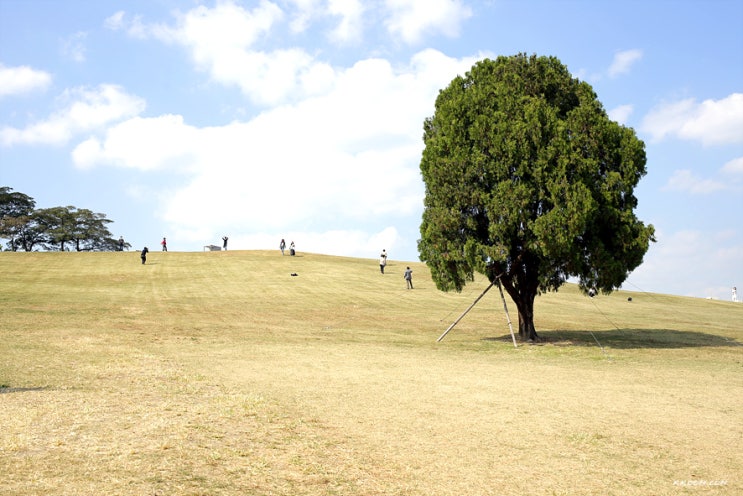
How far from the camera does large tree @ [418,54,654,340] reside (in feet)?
92.0

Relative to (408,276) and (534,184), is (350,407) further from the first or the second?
(408,276)

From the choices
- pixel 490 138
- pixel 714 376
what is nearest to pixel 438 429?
pixel 714 376

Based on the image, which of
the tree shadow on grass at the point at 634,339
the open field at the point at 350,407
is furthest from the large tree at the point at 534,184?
the open field at the point at 350,407

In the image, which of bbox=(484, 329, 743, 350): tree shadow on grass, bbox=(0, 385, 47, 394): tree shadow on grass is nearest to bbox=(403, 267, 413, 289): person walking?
bbox=(484, 329, 743, 350): tree shadow on grass

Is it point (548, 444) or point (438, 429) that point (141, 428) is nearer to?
point (438, 429)

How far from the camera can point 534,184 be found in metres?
28.7

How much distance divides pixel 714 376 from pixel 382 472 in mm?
16333

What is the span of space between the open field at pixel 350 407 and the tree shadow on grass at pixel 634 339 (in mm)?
286

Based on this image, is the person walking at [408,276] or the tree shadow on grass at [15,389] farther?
the person walking at [408,276]

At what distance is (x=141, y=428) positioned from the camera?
1141 centimetres

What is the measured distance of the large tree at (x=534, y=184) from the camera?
2805 cm

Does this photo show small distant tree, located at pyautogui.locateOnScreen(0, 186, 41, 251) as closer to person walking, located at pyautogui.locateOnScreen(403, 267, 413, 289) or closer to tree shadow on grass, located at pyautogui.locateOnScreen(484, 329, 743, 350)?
person walking, located at pyautogui.locateOnScreen(403, 267, 413, 289)

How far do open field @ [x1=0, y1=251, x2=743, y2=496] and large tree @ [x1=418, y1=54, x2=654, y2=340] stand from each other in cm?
430

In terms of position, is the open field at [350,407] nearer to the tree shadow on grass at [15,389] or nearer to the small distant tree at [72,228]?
the tree shadow on grass at [15,389]
